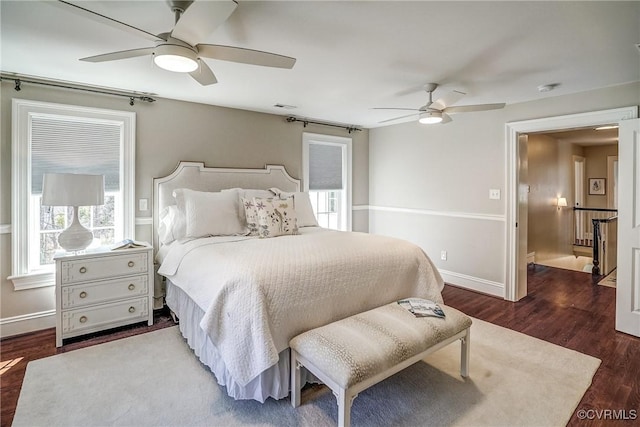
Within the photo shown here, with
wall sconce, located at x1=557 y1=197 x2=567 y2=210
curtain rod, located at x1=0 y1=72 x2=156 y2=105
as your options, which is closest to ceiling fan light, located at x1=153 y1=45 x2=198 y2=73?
curtain rod, located at x1=0 y1=72 x2=156 y2=105

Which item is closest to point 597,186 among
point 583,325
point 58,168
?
point 583,325

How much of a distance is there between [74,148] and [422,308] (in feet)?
11.2

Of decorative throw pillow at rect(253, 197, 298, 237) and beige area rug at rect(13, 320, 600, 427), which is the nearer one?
beige area rug at rect(13, 320, 600, 427)

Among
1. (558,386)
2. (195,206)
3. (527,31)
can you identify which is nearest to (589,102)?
(527,31)

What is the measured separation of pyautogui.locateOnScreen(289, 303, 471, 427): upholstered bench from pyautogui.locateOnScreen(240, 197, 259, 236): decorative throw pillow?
1.53 m

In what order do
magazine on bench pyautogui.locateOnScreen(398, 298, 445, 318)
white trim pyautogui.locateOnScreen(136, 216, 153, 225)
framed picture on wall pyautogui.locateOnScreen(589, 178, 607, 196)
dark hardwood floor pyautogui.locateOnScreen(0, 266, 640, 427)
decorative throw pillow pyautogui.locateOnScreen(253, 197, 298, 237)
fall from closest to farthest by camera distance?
dark hardwood floor pyautogui.locateOnScreen(0, 266, 640, 427) → magazine on bench pyautogui.locateOnScreen(398, 298, 445, 318) → decorative throw pillow pyautogui.locateOnScreen(253, 197, 298, 237) → white trim pyautogui.locateOnScreen(136, 216, 153, 225) → framed picture on wall pyautogui.locateOnScreen(589, 178, 607, 196)

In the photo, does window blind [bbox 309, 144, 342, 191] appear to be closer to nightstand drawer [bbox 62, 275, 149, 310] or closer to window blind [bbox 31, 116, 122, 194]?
window blind [bbox 31, 116, 122, 194]

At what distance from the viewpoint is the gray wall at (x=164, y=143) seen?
287cm

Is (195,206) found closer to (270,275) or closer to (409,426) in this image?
(270,275)

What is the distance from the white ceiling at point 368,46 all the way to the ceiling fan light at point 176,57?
0.79 feet

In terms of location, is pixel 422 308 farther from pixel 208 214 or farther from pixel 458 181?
pixel 458 181

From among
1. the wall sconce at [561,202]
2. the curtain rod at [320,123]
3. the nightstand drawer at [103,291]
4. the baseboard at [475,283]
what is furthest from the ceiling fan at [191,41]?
the wall sconce at [561,202]

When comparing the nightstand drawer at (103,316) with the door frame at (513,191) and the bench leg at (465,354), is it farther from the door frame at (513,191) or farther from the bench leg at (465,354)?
the door frame at (513,191)

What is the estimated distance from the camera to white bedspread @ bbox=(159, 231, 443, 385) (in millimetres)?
1900
